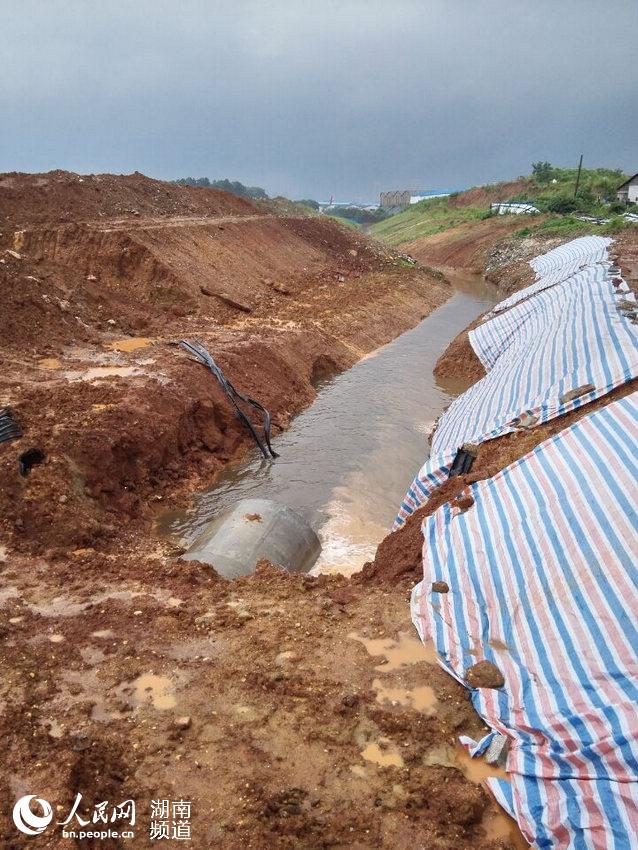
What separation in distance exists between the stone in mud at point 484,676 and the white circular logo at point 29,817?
3.63 meters

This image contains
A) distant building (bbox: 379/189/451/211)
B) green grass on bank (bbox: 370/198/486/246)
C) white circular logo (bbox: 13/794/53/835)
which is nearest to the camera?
white circular logo (bbox: 13/794/53/835)

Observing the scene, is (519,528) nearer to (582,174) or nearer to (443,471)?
(443,471)

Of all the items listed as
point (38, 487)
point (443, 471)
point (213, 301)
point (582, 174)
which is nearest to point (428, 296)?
point (213, 301)

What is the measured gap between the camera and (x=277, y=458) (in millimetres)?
13164

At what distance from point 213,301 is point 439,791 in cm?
1793

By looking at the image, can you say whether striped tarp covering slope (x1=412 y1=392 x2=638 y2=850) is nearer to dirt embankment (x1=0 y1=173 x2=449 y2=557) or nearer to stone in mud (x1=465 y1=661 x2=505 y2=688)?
stone in mud (x1=465 y1=661 x2=505 y2=688)

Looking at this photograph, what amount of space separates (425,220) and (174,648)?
7649cm

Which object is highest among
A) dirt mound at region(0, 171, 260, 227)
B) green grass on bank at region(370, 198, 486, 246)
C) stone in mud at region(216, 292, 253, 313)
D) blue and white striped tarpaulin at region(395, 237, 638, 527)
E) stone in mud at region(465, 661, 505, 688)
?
green grass on bank at region(370, 198, 486, 246)

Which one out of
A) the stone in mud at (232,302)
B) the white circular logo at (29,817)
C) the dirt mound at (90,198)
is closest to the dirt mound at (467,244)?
the dirt mound at (90,198)

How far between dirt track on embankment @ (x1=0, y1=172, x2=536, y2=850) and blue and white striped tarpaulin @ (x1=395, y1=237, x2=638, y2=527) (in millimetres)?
3861

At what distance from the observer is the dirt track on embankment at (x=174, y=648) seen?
4352mm

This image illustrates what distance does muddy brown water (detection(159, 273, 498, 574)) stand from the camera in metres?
10.6
